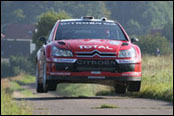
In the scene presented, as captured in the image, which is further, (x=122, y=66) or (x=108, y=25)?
(x=108, y=25)

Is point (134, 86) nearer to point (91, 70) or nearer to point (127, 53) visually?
point (127, 53)

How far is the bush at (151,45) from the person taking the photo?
64.6 feet

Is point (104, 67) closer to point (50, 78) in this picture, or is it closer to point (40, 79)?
point (50, 78)

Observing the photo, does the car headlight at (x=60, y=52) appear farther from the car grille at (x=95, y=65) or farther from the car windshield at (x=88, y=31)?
the car windshield at (x=88, y=31)

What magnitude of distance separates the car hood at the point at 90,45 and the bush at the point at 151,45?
113 inches

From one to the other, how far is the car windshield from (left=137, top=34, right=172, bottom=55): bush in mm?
1613

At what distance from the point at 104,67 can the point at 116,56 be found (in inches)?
15.0

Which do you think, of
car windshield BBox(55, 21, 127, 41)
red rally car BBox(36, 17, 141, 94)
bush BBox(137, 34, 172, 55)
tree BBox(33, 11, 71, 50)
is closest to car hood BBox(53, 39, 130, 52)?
red rally car BBox(36, 17, 141, 94)

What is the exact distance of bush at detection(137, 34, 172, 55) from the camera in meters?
19.7

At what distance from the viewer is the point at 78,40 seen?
16328 mm

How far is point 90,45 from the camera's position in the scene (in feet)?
52.1

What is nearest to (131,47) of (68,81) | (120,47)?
(120,47)

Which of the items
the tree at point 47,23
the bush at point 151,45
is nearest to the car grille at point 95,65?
the bush at point 151,45

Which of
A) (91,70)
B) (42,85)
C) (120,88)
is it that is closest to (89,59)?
(91,70)
